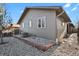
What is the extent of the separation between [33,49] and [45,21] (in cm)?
50

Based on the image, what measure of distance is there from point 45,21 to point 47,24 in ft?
0.19

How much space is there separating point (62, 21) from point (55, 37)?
0.29m

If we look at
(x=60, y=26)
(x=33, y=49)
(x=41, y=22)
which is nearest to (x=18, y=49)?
(x=33, y=49)

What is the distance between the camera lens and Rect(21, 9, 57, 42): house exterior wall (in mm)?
4090

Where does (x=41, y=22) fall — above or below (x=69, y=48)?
above

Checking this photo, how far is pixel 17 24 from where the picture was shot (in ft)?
13.6

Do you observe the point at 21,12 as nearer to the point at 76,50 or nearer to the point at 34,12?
the point at 34,12

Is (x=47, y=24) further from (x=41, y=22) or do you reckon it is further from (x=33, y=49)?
(x=33, y=49)

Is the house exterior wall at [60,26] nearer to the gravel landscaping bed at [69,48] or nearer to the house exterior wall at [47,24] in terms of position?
the house exterior wall at [47,24]

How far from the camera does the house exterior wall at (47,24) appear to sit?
4090 millimetres

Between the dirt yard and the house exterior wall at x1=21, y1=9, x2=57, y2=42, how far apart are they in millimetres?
196

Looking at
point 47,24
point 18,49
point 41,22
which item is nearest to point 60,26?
point 47,24

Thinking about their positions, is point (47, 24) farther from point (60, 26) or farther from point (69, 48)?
point (69, 48)

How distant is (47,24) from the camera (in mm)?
4117
